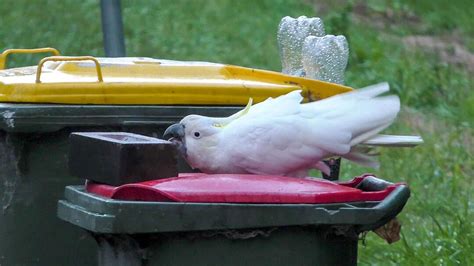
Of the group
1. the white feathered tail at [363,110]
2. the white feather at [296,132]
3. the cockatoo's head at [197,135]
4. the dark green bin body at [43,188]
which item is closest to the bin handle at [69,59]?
the dark green bin body at [43,188]

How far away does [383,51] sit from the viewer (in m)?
10.2

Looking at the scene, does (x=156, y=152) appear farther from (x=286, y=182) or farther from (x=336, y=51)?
(x=336, y=51)

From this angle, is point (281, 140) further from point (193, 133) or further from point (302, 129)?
point (193, 133)

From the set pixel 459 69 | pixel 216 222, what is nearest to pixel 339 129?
pixel 216 222

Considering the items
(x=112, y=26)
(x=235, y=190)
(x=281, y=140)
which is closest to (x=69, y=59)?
(x=281, y=140)

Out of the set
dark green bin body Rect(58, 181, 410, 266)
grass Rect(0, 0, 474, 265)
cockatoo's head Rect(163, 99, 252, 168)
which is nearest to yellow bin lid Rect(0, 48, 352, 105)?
cockatoo's head Rect(163, 99, 252, 168)

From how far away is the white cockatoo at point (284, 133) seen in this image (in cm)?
331

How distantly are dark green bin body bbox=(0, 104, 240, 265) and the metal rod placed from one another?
6.77ft

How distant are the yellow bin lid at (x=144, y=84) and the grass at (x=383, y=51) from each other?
1.53 metres

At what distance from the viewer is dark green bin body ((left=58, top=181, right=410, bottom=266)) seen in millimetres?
2906

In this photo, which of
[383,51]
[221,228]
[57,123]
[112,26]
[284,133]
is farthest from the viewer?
[383,51]

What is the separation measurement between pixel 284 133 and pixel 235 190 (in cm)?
38

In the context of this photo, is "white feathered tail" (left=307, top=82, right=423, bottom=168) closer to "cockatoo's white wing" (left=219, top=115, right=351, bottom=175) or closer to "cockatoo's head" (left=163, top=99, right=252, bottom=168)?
"cockatoo's white wing" (left=219, top=115, right=351, bottom=175)

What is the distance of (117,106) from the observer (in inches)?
141
